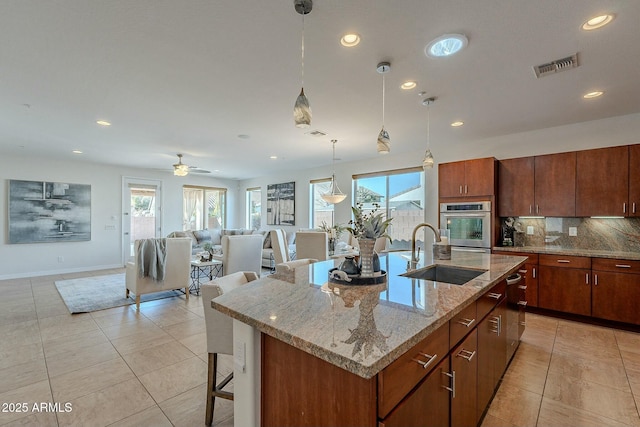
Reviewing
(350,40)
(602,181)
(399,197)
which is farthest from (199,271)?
(602,181)

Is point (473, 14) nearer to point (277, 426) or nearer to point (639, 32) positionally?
point (639, 32)

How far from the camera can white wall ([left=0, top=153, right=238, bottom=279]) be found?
5.86 meters

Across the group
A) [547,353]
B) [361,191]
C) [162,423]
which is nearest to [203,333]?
[162,423]

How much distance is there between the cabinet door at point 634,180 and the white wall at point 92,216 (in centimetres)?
919

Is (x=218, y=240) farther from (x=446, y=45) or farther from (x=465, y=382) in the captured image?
(x=465, y=382)

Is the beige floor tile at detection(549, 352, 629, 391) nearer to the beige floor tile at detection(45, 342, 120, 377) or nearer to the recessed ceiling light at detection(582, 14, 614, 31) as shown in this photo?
the recessed ceiling light at detection(582, 14, 614, 31)

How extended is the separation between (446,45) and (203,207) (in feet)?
27.1

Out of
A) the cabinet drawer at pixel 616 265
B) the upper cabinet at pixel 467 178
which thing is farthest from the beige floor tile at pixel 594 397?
the upper cabinet at pixel 467 178

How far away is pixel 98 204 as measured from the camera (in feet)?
22.6

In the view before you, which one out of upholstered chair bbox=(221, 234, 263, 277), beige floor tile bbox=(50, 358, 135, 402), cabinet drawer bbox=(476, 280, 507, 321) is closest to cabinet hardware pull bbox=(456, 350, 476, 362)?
cabinet drawer bbox=(476, 280, 507, 321)

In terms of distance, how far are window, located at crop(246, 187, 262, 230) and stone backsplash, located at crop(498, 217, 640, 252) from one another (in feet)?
22.1

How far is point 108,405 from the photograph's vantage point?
6.47ft

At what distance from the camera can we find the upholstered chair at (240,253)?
476 cm

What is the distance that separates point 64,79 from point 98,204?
536cm
